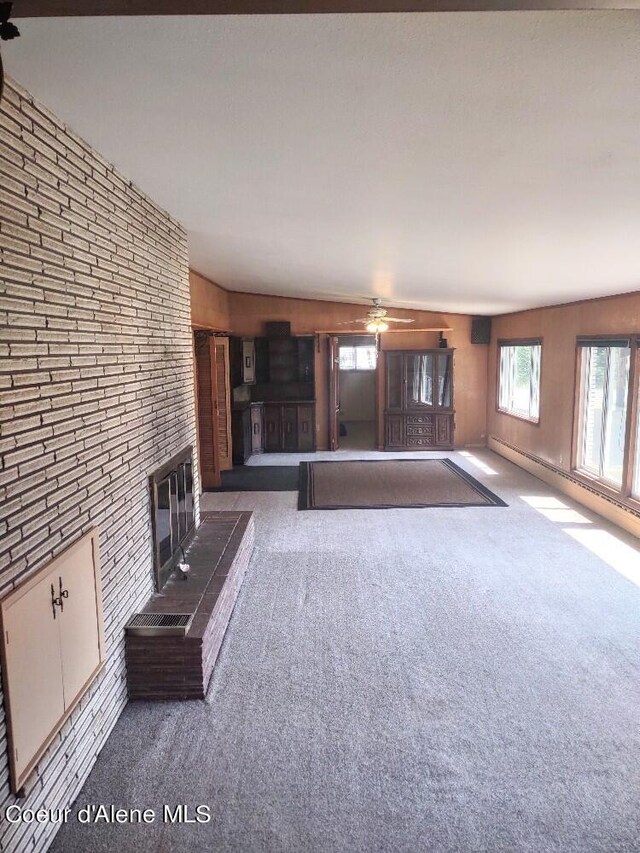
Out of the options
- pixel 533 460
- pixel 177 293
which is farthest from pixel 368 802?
pixel 533 460

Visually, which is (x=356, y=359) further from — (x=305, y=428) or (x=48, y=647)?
(x=48, y=647)

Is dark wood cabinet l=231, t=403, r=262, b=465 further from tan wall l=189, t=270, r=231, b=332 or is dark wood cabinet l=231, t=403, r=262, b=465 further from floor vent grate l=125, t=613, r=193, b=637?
floor vent grate l=125, t=613, r=193, b=637

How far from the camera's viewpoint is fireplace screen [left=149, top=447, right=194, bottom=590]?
127 inches

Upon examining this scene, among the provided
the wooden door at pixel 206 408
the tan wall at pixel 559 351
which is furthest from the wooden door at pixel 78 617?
the tan wall at pixel 559 351

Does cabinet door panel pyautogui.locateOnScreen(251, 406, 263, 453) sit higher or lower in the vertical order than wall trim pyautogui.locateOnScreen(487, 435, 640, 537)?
higher

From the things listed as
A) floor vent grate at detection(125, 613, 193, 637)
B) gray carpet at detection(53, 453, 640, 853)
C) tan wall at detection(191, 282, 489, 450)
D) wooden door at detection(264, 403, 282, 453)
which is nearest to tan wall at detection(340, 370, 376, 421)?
tan wall at detection(191, 282, 489, 450)

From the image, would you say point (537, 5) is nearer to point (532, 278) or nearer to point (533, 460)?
point (532, 278)

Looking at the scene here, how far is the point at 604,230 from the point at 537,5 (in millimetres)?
2213

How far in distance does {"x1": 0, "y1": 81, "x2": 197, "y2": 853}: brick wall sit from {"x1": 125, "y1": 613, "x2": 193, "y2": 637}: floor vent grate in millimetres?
71

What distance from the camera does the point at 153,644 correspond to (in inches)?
108

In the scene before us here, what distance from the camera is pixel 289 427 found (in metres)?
9.24

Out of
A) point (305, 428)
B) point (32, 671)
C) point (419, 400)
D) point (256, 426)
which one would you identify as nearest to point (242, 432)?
point (256, 426)

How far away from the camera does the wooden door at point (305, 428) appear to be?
362 inches

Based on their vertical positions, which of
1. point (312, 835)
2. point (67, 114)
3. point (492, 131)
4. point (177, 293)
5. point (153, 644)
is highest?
point (67, 114)
